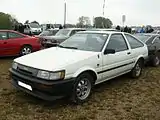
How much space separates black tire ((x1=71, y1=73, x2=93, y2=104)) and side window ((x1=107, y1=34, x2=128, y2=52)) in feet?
3.72

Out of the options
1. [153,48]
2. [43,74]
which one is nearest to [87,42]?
[43,74]

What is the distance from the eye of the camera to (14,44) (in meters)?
10.1

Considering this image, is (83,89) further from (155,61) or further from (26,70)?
(155,61)

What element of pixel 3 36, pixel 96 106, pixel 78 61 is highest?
pixel 3 36

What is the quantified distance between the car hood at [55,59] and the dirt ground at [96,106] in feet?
2.75

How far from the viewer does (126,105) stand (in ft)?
16.1

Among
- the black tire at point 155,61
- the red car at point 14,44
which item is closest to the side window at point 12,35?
the red car at point 14,44

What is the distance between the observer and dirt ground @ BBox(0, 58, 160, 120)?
4312 millimetres

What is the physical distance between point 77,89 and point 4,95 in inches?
68.8

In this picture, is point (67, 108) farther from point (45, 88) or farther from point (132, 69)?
point (132, 69)

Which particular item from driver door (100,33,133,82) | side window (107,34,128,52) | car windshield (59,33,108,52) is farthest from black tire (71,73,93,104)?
side window (107,34,128,52)

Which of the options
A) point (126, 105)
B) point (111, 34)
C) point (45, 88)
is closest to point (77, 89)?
point (45, 88)

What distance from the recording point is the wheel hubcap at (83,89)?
15.9 feet

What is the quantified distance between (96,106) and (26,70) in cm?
161
